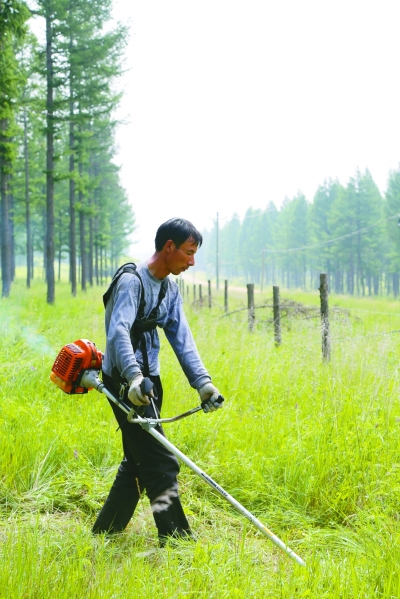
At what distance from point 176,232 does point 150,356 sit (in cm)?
75

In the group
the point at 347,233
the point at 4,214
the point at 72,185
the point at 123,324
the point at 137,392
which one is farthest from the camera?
the point at 347,233

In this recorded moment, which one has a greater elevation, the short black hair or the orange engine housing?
the short black hair

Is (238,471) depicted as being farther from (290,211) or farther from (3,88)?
(290,211)

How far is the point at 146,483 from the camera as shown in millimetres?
3035

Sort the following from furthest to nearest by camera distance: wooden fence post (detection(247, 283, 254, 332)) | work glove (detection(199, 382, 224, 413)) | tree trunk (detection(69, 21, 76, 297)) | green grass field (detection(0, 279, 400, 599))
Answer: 1. tree trunk (detection(69, 21, 76, 297))
2. wooden fence post (detection(247, 283, 254, 332))
3. work glove (detection(199, 382, 224, 413))
4. green grass field (detection(0, 279, 400, 599))

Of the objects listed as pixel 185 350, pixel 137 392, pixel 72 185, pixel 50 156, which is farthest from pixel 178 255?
pixel 72 185

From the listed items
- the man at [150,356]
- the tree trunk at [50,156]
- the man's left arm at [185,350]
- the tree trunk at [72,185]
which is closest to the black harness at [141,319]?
the man at [150,356]

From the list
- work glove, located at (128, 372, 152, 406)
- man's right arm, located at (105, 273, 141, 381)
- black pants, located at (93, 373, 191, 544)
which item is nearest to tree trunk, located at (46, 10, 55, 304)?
black pants, located at (93, 373, 191, 544)

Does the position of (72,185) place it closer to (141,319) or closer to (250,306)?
(250,306)

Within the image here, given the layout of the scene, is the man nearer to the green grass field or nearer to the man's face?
the man's face

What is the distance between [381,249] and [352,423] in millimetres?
52001

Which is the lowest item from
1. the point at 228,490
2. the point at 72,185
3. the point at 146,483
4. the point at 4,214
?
the point at 228,490

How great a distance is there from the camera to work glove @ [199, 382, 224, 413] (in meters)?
2.87

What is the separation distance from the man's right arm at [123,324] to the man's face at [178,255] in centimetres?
22
